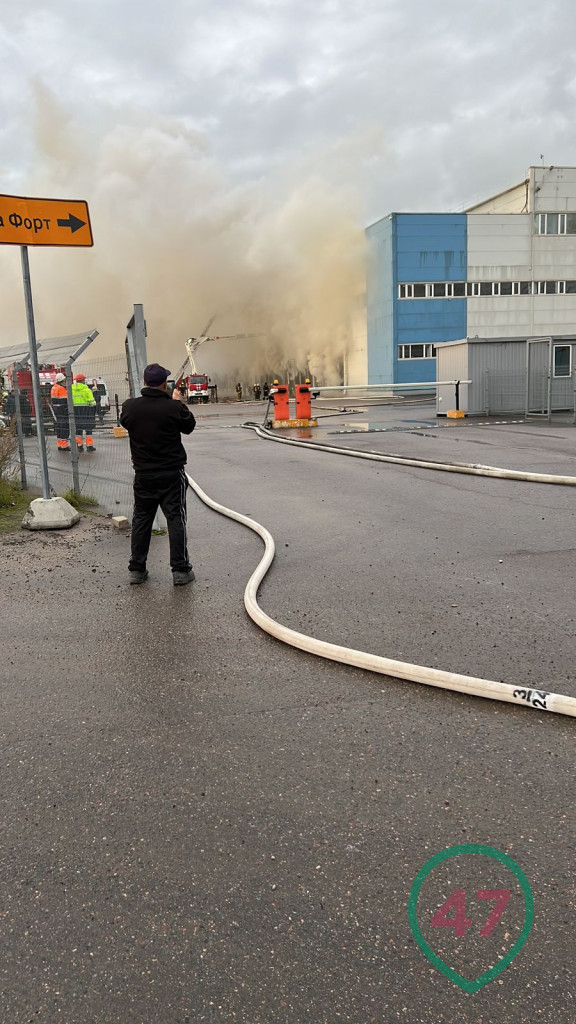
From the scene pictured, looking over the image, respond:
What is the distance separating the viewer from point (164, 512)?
18.0 ft

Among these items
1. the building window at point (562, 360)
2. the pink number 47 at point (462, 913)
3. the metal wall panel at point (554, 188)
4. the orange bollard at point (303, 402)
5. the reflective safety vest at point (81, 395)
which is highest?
the metal wall panel at point (554, 188)

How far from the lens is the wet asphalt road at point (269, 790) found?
1800 millimetres

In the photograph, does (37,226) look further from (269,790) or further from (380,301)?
(380,301)

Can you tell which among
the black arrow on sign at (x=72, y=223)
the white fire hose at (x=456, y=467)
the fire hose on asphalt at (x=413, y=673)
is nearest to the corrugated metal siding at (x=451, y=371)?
the white fire hose at (x=456, y=467)

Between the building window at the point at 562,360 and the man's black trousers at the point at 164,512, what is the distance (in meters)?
18.6

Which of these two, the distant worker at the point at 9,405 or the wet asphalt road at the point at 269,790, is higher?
the distant worker at the point at 9,405

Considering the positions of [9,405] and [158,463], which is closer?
[158,463]

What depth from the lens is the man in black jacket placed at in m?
5.43

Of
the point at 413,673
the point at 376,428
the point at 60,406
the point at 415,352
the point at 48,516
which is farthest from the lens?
the point at 415,352

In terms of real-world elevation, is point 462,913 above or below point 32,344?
below

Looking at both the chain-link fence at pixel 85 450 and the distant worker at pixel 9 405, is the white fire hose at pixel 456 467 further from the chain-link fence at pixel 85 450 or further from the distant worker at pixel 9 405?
the distant worker at pixel 9 405

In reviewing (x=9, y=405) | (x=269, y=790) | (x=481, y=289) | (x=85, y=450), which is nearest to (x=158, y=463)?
(x=269, y=790)

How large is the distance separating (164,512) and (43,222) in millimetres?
3443

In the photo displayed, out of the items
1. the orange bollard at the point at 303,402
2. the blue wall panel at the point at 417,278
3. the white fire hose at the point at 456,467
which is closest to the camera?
the white fire hose at the point at 456,467
